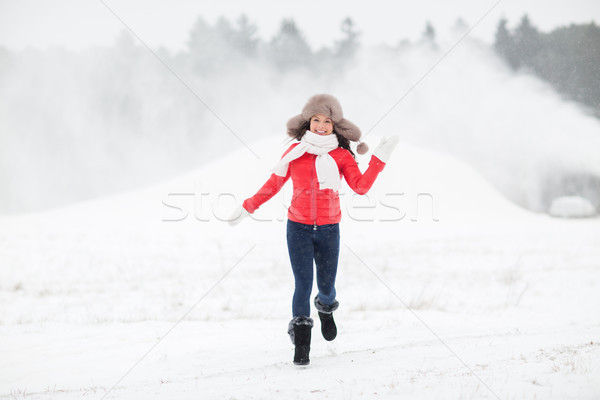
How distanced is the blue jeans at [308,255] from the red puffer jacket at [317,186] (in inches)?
2.6

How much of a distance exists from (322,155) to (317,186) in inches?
9.0

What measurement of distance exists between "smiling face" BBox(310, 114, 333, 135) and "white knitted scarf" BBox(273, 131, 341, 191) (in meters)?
0.06

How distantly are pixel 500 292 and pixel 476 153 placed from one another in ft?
81.0

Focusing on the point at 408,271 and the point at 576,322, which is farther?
the point at 408,271

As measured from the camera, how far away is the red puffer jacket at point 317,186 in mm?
3590

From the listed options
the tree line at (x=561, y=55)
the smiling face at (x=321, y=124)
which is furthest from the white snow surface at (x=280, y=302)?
the tree line at (x=561, y=55)

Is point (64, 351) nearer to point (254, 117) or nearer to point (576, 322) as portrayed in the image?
point (576, 322)

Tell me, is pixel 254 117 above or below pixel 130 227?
above

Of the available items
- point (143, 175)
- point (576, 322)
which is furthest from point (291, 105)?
point (576, 322)

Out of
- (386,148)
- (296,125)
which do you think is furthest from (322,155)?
(386,148)

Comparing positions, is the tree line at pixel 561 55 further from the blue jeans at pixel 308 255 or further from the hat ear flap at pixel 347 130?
the blue jeans at pixel 308 255

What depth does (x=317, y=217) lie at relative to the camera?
359 cm

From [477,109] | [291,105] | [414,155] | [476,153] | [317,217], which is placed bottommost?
[317,217]

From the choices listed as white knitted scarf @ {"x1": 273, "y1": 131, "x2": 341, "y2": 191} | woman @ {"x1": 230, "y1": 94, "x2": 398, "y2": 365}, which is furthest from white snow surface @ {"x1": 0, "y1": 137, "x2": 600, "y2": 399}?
white knitted scarf @ {"x1": 273, "y1": 131, "x2": 341, "y2": 191}
